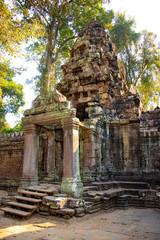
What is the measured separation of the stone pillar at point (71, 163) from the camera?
6.05 m

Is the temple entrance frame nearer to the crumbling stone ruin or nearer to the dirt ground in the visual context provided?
the crumbling stone ruin

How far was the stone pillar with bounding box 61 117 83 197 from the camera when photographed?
6.05m

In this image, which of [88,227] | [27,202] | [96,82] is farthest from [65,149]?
[96,82]

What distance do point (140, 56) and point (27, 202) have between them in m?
18.8

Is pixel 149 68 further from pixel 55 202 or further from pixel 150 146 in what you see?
pixel 55 202

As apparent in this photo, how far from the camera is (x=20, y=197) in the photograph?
6.28 meters

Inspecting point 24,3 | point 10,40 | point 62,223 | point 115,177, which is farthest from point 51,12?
point 62,223

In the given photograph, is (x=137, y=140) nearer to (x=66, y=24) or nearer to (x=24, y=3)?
(x=24, y=3)

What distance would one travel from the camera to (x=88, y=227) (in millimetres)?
4691

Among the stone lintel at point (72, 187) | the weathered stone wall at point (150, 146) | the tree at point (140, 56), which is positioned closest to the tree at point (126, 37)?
the tree at point (140, 56)

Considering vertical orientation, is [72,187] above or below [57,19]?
below

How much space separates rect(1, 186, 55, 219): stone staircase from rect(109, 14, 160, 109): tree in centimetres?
1587

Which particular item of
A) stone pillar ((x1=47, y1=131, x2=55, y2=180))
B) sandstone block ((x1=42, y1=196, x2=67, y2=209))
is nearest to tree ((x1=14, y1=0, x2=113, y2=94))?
stone pillar ((x1=47, y1=131, x2=55, y2=180))

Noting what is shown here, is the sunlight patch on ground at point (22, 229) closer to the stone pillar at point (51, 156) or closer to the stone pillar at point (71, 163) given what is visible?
the stone pillar at point (71, 163)
